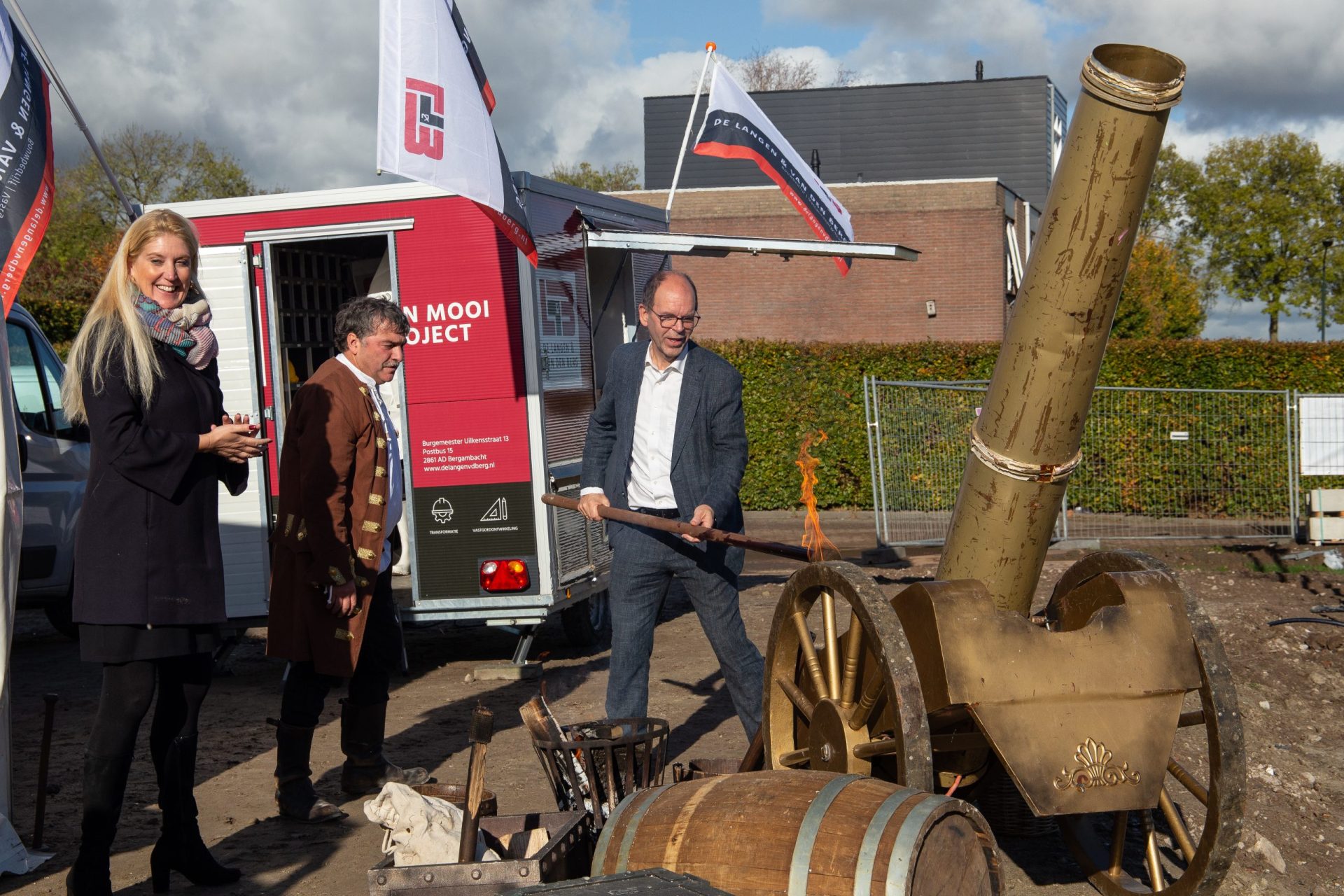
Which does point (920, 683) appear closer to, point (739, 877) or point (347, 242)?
point (739, 877)

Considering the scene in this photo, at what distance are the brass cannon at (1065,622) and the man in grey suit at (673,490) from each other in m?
1.16

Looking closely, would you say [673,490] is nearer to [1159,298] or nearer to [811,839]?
[811,839]

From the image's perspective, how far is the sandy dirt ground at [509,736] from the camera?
4453mm

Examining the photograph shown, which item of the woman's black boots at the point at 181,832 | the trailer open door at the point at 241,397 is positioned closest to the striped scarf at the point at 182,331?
the woman's black boots at the point at 181,832

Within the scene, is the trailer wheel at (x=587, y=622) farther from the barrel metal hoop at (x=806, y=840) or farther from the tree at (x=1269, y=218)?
the tree at (x=1269, y=218)

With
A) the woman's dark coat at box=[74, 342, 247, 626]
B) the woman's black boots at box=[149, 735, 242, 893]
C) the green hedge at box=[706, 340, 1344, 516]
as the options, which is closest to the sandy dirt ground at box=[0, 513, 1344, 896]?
the woman's black boots at box=[149, 735, 242, 893]

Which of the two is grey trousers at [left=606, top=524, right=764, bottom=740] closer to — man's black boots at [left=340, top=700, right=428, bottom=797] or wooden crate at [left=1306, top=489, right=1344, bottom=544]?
man's black boots at [left=340, top=700, right=428, bottom=797]

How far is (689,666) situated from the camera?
7.89 metres

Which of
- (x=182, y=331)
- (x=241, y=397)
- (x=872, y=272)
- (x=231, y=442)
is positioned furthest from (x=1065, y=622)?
(x=872, y=272)

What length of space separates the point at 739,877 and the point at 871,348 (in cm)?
1441

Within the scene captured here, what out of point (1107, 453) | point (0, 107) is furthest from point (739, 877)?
point (1107, 453)

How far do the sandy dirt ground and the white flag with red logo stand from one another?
103 inches

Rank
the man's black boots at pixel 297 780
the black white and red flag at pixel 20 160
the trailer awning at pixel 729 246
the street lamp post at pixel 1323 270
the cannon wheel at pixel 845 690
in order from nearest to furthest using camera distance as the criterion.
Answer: the cannon wheel at pixel 845 690 < the man's black boots at pixel 297 780 < the black white and red flag at pixel 20 160 < the trailer awning at pixel 729 246 < the street lamp post at pixel 1323 270

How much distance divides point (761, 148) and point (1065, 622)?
8.19 m
